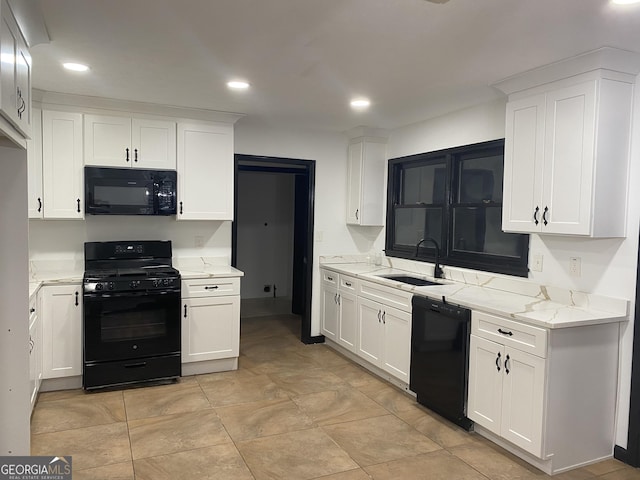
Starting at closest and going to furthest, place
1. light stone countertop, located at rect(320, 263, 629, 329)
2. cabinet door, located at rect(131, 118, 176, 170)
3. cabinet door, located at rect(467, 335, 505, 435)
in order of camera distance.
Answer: light stone countertop, located at rect(320, 263, 629, 329) < cabinet door, located at rect(467, 335, 505, 435) < cabinet door, located at rect(131, 118, 176, 170)

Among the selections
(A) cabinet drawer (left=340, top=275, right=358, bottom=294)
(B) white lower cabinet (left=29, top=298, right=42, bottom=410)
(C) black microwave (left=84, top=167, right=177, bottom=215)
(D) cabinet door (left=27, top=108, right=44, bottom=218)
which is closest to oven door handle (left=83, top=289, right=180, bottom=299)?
(B) white lower cabinet (left=29, top=298, right=42, bottom=410)

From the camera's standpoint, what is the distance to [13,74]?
6.13 ft

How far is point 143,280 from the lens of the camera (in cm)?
383

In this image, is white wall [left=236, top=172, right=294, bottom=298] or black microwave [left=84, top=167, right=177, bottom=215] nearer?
black microwave [left=84, top=167, right=177, bottom=215]

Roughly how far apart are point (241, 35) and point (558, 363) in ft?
8.05

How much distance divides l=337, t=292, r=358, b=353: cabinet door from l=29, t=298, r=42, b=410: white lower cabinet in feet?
8.53

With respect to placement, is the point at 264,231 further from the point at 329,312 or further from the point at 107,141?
the point at 107,141

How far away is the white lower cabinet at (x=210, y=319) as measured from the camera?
4070 mm

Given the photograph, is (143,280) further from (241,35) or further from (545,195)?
(545,195)

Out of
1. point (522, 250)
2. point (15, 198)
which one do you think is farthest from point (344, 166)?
point (15, 198)

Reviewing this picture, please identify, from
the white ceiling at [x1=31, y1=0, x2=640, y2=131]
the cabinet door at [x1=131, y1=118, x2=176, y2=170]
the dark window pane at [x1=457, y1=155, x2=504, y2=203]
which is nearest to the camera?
the white ceiling at [x1=31, y1=0, x2=640, y2=131]

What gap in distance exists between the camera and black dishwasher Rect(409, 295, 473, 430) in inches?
124

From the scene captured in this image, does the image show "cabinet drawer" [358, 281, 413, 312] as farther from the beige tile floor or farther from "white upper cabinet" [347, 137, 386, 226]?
"white upper cabinet" [347, 137, 386, 226]

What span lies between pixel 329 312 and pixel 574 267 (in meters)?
2.57
